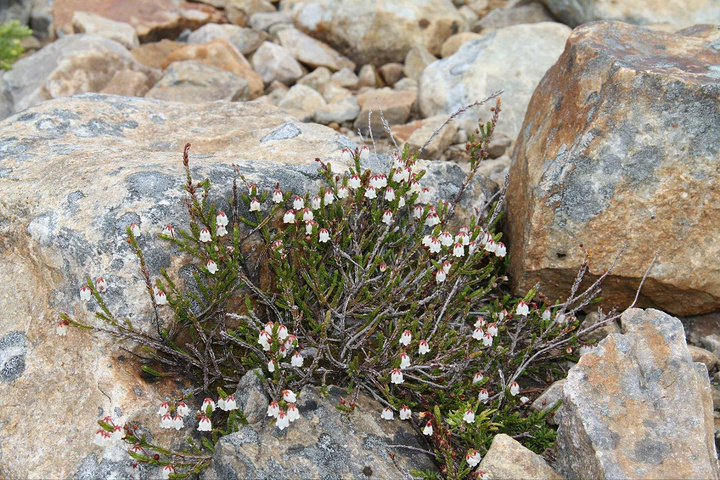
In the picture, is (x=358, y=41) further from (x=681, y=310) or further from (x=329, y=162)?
(x=681, y=310)

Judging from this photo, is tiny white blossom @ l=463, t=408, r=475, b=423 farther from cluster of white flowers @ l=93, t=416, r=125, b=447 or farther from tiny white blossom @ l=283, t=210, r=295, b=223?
cluster of white flowers @ l=93, t=416, r=125, b=447

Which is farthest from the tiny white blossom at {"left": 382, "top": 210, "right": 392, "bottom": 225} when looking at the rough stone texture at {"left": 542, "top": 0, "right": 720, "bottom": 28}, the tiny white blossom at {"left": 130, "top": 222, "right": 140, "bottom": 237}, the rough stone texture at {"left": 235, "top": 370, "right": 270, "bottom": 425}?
the rough stone texture at {"left": 542, "top": 0, "right": 720, "bottom": 28}

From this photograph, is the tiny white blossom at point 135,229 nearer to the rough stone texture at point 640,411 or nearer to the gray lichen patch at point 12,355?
the gray lichen patch at point 12,355

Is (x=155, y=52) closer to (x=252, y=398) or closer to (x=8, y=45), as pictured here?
(x=8, y=45)

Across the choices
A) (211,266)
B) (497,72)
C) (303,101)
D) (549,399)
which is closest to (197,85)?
(303,101)

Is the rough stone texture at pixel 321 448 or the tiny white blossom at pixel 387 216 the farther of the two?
the tiny white blossom at pixel 387 216

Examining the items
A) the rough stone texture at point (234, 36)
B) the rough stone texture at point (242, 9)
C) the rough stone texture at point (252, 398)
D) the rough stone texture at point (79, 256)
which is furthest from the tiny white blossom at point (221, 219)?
the rough stone texture at point (242, 9)
